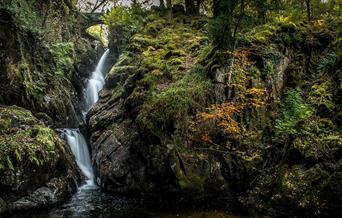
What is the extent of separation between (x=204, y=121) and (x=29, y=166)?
18.0ft

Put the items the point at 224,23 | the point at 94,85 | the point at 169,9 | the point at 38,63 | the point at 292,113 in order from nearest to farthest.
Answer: the point at 292,113, the point at 224,23, the point at 38,63, the point at 169,9, the point at 94,85

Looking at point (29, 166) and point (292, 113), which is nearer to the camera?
point (29, 166)

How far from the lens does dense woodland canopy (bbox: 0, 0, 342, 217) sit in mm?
8992

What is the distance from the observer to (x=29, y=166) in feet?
30.9

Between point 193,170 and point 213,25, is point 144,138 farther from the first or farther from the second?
point 213,25

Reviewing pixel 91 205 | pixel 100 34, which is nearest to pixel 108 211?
pixel 91 205

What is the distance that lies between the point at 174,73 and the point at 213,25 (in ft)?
7.42

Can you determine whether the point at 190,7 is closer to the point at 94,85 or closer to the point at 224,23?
the point at 94,85

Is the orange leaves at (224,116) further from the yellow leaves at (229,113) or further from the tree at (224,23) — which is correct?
the tree at (224,23)

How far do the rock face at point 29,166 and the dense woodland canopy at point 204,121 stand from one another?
1.5 inches

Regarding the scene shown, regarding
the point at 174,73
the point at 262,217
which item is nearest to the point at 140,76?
the point at 174,73

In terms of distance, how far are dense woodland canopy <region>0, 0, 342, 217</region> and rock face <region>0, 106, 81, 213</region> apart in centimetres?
4

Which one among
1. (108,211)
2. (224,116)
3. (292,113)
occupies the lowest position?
(108,211)

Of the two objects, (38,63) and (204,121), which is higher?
(38,63)
